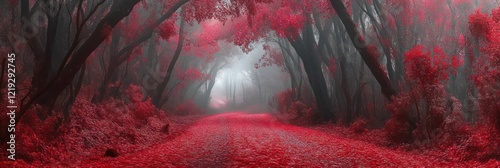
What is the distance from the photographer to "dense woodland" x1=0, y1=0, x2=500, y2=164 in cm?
988

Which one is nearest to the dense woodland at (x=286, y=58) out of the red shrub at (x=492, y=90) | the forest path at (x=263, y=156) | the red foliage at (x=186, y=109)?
the red shrub at (x=492, y=90)

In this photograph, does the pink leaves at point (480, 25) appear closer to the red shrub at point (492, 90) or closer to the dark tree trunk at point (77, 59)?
the red shrub at point (492, 90)

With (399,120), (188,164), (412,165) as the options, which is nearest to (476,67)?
(399,120)

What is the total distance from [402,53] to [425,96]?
5151mm

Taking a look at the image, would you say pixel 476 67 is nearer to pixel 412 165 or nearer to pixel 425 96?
pixel 425 96

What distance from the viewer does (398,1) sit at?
16.9 meters

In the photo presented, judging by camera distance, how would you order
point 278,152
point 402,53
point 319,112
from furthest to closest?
point 319,112 < point 402,53 < point 278,152

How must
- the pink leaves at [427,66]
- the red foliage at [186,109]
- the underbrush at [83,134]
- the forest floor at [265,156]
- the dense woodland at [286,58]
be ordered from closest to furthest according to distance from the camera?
the underbrush at [83,134] → the forest floor at [265,156] → the dense woodland at [286,58] → the pink leaves at [427,66] → the red foliage at [186,109]

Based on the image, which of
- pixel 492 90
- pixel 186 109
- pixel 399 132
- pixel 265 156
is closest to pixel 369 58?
pixel 399 132

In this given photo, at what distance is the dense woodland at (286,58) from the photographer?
9883 mm

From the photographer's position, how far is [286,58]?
30.9 m

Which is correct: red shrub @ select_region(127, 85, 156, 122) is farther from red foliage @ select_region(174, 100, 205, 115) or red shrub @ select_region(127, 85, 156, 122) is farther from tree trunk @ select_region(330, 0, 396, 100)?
red foliage @ select_region(174, 100, 205, 115)

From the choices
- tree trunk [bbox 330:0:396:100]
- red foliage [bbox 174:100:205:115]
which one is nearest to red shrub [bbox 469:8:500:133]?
tree trunk [bbox 330:0:396:100]

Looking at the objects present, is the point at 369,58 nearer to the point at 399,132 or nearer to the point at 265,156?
the point at 399,132
